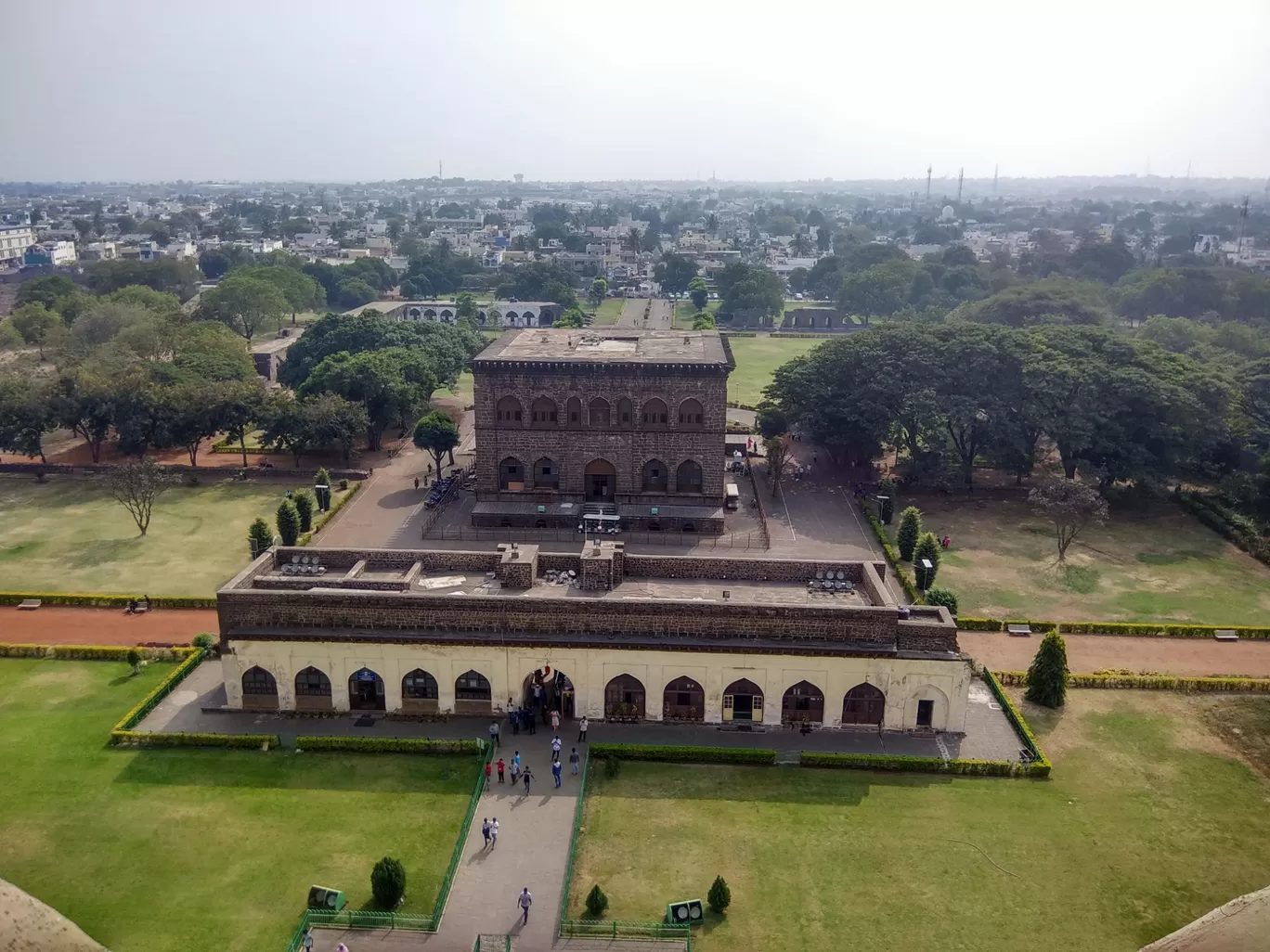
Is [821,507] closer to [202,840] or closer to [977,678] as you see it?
[977,678]

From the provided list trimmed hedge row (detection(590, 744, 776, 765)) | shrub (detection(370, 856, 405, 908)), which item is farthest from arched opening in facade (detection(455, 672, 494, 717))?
shrub (detection(370, 856, 405, 908))

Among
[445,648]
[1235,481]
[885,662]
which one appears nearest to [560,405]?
[445,648]

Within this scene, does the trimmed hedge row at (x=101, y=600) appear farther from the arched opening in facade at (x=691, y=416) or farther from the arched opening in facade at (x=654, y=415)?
the arched opening in facade at (x=691, y=416)

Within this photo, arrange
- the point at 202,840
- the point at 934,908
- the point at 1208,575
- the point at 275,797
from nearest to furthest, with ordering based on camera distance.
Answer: the point at 934,908 < the point at 202,840 < the point at 275,797 < the point at 1208,575

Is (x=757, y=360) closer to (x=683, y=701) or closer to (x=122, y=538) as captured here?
(x=122, y=538)

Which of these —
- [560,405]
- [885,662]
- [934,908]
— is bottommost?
[934,908]

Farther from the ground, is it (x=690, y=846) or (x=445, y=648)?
(x=445, y=648)

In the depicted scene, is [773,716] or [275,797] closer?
[275,797]

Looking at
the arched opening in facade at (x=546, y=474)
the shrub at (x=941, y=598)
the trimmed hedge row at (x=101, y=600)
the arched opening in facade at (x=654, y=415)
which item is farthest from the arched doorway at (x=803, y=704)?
the trimmed hedge row at (x=101, y=600)
